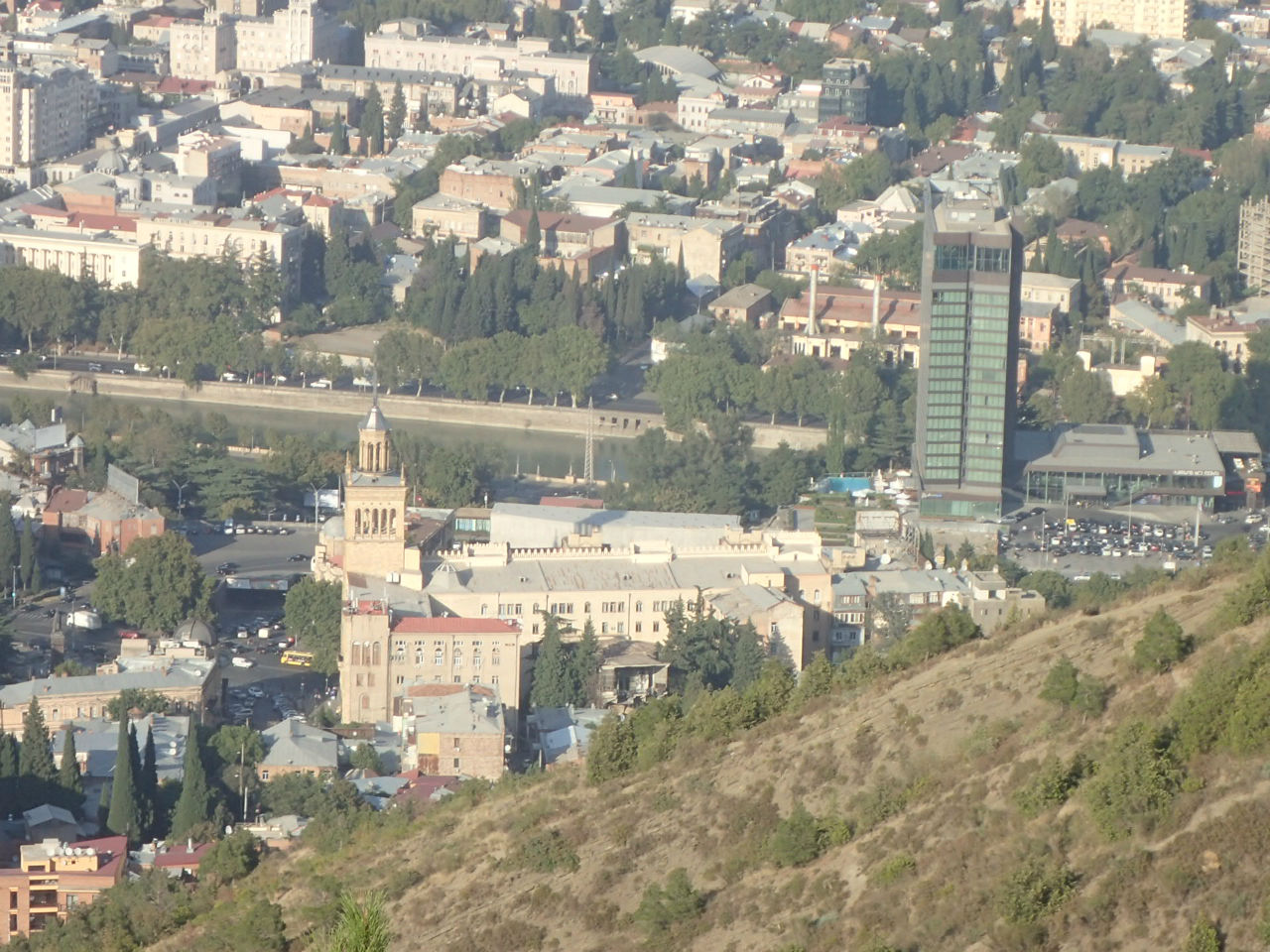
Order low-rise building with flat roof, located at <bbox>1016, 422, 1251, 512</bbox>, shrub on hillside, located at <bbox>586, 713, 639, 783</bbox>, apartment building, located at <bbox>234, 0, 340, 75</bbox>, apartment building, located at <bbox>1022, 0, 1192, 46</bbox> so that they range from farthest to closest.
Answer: apartment building, located at <bbox>1022, 0, 1192, 46</bbox> → apartment building, located at <bbox>234, 0, 340, 75</bbox> → low-rise building with flat roof, located at <bbox>1016, 422, 1251, 512</bbox> → shrub on hillside, located at <bbox>586, 713, 639, 783</bbox>

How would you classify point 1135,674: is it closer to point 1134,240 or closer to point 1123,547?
point 1123,547

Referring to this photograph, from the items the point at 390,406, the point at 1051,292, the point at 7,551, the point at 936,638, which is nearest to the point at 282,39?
the point at 1051,292

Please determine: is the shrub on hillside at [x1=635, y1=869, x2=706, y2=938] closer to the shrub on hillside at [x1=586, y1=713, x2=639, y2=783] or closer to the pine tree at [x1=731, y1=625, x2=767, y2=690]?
the shrub on hillside at [x1=586, y1=713, x2=639, y2=783]

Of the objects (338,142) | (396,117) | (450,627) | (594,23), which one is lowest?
(450,627)

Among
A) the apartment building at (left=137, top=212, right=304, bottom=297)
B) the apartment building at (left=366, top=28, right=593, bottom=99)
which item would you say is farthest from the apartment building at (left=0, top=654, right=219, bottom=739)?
the apartment building at (left=366, top=28, right=593, bottom=99)

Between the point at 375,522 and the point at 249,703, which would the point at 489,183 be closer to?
the point at 375,522

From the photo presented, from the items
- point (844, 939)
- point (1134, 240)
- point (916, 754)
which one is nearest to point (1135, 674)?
point (916, 754)

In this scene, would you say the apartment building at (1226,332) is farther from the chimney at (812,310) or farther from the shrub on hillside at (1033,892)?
the shrub on hillside at (1033,892)
